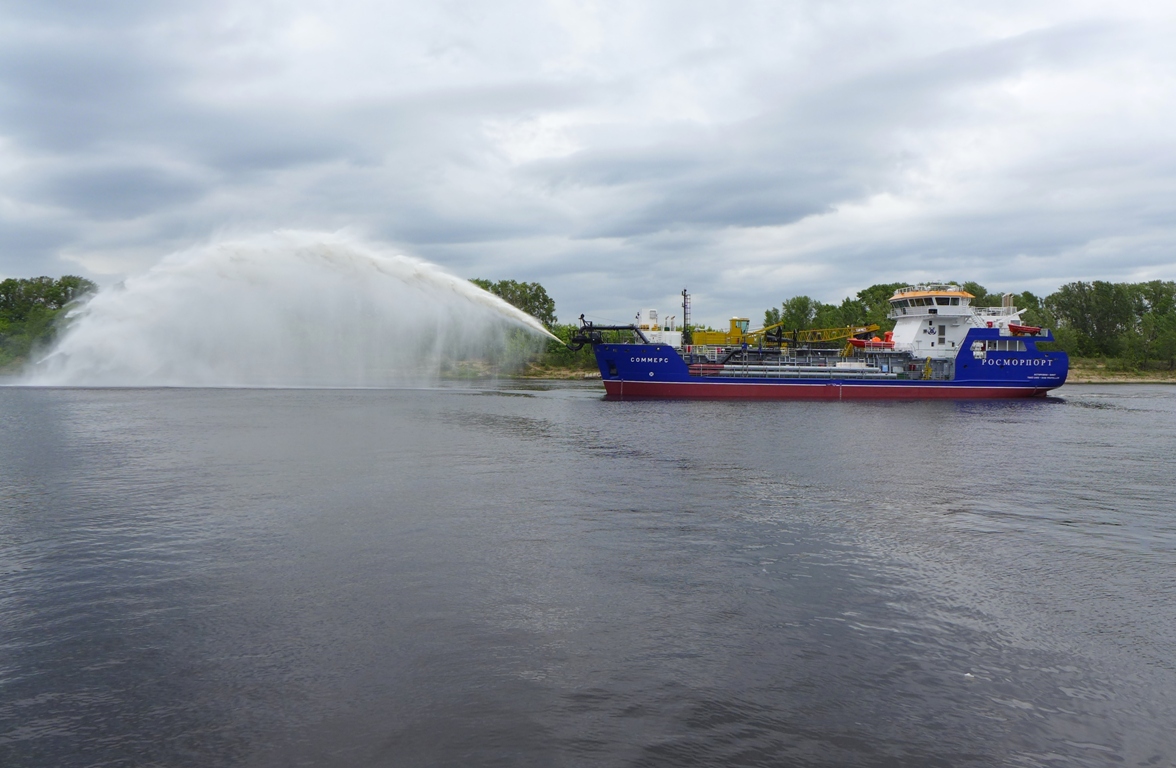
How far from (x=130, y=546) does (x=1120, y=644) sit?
21.4 metres

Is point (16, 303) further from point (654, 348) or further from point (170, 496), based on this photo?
point (170, 496)

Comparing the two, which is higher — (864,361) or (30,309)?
(30,309)

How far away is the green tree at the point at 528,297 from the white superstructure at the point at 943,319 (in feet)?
275

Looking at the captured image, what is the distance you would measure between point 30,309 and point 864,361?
15663 centimetres

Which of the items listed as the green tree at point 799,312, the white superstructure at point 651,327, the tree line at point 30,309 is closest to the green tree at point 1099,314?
the green tree at point 799,312

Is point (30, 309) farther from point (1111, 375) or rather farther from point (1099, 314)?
point (1099, 314)

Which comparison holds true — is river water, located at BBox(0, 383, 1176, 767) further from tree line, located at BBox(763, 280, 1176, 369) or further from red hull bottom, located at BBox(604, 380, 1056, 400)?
tree line, located at BBox(763, 280, 1176, 369)

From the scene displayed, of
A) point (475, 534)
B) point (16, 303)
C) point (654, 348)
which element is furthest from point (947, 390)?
point (16, 303)

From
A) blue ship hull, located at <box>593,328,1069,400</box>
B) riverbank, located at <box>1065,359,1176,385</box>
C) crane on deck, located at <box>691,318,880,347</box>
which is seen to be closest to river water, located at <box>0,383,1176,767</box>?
blue ship hull, located at <box>593,328,1069,400</box>

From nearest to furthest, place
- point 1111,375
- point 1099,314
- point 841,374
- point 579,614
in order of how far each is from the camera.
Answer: point 579,614 → point 841,374 → point 1111,375 → point 1099,314

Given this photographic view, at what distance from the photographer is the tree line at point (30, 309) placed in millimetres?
124250

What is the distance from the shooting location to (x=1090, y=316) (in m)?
160

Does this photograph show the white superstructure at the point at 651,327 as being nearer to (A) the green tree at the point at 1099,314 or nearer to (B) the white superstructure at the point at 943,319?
(B) the white superstructure at the point at 943,319

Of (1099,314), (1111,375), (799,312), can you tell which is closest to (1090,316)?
(1099,314)
